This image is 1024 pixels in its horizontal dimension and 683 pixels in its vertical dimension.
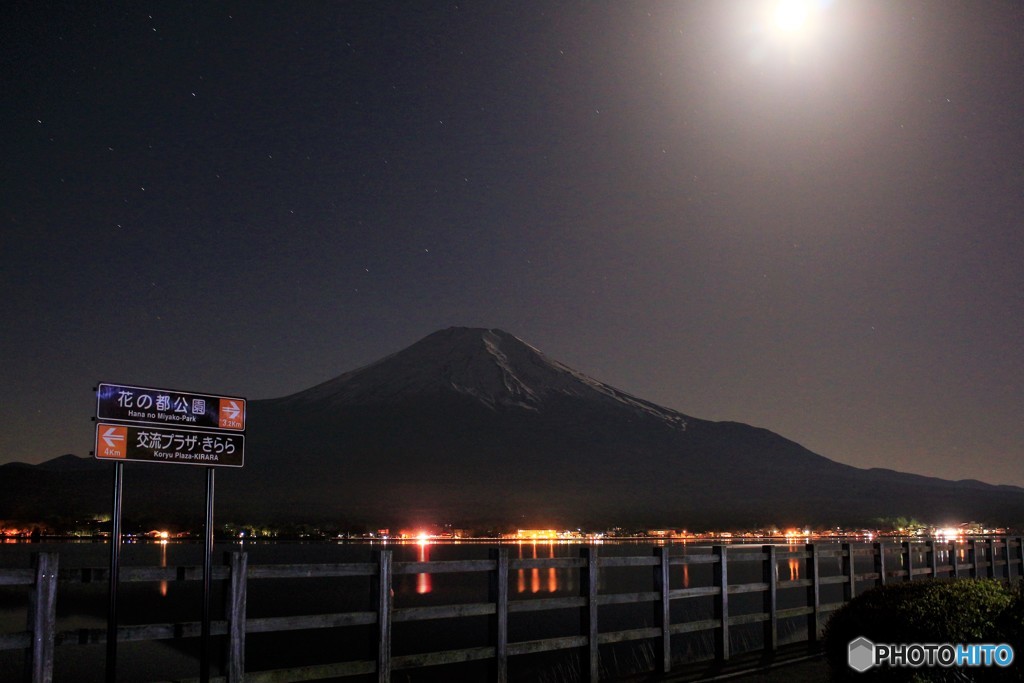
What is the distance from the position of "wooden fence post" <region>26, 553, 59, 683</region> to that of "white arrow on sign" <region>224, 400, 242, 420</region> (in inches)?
96.6

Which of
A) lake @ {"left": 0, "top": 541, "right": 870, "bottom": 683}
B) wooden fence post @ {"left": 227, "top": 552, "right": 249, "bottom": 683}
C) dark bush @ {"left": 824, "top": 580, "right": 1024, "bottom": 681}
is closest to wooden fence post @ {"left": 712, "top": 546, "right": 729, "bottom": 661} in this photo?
lake @ {"left": 0, "top": 541, "right": 870, "bottom": 683}

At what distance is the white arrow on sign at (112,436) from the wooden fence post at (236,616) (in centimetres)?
160

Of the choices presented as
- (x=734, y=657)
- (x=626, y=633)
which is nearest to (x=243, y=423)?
(x=626, y=633)

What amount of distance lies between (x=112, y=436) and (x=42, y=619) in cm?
174

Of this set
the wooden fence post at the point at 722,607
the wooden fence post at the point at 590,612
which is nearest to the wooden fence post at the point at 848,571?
the wooden fence post at the point at 722,607

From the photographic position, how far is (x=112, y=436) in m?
9.25

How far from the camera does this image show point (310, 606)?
50.4 meters

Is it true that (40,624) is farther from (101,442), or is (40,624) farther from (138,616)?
(138,616)

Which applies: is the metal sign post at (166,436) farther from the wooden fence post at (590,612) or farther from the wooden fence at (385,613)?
the wooden fence post at (590,612)

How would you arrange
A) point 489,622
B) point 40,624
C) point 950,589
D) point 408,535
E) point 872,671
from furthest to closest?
point 408,535 → point 489,622 → point 950,589 → point 872,671 → point 40,624

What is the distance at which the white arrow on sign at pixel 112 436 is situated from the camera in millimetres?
9188

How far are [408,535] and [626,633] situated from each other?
616ft

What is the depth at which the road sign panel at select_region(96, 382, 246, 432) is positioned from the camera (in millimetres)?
9344

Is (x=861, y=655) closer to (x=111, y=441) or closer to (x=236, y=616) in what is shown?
(x=236, y=616)
